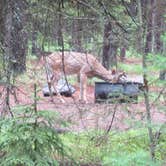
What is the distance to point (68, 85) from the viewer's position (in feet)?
21.5

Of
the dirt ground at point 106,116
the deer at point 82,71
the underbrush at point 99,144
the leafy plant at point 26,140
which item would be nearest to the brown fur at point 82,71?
the deer at point 82,71

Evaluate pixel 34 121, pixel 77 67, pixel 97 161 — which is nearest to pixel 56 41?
pixel 97 161

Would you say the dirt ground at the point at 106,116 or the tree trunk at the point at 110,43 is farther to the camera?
the tree trunk at the point at 110,43

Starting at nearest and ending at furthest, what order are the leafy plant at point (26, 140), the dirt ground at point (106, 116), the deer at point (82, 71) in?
the leafy plant at point (26, 140) < the dirt ground at point (106, 116) < the deer at point (82, 71)

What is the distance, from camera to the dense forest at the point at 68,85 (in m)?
4.30

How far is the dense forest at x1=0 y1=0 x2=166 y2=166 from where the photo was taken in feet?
14.1

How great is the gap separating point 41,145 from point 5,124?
40cm

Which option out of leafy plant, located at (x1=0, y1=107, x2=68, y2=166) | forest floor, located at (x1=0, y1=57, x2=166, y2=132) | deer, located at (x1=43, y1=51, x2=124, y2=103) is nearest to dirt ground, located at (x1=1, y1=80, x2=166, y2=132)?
forest floor, located at (x1=0, y1=57, x2=166, y2=132)

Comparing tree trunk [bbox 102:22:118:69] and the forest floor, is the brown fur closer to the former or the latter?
the forest floor

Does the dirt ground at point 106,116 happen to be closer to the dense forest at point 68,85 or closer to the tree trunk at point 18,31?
the dense forest at point 68,85

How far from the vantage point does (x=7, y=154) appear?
4738mm

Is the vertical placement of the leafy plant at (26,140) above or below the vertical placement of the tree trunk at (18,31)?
below

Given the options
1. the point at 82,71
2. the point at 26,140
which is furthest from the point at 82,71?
the point at 26,140

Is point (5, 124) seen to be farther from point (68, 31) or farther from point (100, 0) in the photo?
point (68, 31)
